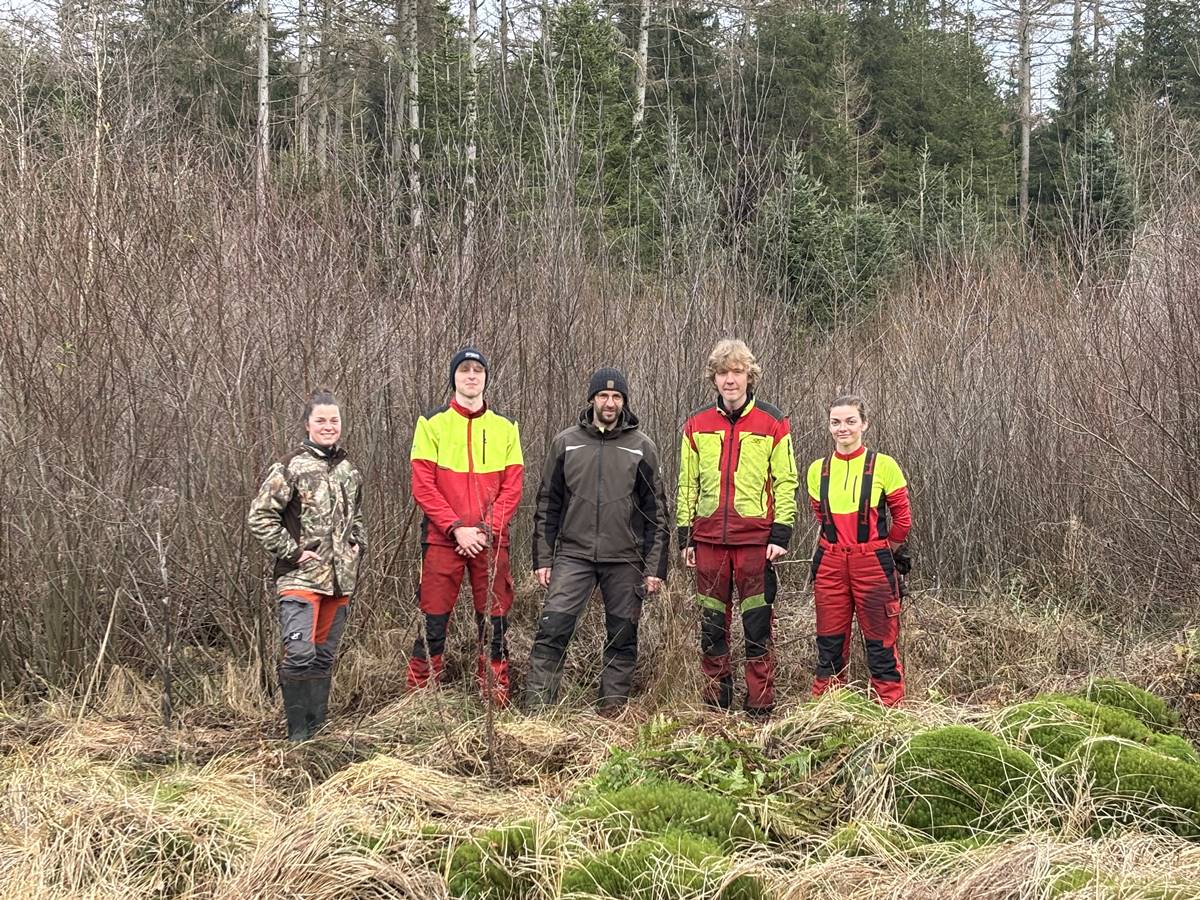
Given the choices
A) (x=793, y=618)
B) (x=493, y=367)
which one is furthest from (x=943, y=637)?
(x=493, y=367)

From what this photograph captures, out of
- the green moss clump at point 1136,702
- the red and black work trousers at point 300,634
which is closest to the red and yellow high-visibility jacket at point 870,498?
the green moss clump at point 1136,702

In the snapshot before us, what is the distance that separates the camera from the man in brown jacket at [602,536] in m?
5.60

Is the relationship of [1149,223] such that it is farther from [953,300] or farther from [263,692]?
[263,692]

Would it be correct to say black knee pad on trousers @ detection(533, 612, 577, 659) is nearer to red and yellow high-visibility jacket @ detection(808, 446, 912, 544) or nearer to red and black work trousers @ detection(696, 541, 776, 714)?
red and black work trousers @ detection(696, 541, 776, 714)

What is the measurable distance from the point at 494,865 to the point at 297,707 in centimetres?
184

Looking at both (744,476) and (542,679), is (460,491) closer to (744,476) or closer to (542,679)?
(542,679)

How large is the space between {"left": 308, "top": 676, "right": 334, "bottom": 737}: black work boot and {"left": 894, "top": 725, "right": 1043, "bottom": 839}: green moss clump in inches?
102

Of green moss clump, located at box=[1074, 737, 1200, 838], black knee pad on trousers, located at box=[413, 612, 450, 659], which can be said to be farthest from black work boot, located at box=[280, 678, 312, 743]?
green moss clump, located at box=[1074, 737, 1200, 838]

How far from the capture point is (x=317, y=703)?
A: 4.88 metres

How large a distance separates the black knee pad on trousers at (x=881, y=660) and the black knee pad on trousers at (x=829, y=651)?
0.16m

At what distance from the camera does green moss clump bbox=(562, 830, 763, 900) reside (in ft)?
10.1

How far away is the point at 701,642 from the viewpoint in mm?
5773

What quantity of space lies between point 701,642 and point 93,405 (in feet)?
11.9

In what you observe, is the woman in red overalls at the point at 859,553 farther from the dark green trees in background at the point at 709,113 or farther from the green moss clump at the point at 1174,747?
the dark green trees in background at the point at 709,113
